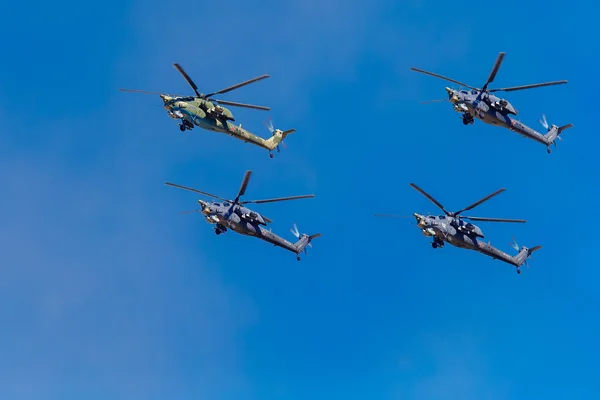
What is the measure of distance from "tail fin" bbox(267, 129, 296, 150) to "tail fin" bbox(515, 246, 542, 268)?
34.7 m

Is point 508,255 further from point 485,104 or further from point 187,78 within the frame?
point 187,78

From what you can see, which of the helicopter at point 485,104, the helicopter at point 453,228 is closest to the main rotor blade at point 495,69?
the helicopter at point 485,104

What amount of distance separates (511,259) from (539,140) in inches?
632

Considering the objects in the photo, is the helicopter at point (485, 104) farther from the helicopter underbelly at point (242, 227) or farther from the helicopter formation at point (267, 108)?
the helicopter underbelly at point (242, 227)

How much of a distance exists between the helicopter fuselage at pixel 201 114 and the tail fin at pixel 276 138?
6.86m

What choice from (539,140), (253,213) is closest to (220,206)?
(253,213)

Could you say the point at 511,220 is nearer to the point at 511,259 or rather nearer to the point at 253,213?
the point at 511,259

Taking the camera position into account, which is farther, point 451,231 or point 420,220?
point 451,231

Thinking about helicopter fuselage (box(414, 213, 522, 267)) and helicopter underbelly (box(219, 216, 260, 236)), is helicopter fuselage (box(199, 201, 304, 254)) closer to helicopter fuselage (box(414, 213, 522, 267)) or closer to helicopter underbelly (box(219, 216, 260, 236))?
helicopter underbelly (box(219, 216, 260, 236))

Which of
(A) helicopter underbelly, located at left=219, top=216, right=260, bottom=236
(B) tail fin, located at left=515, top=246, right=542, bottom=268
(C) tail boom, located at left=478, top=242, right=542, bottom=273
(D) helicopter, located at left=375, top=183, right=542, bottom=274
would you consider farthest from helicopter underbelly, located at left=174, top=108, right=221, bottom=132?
(B) tail fin, located at left=515, top=246, right=542, bottom=268

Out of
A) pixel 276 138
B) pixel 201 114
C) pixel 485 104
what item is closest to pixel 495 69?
pixel 485 104

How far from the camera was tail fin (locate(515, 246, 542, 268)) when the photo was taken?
13212cm

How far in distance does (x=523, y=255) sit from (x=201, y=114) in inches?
1846

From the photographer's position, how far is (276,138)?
13525cm
